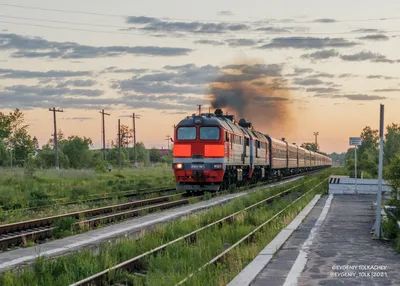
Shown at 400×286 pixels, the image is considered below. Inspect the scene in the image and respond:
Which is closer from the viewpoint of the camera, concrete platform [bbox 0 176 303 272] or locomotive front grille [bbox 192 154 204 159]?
concrete platform [bbox 0 176 303 272]

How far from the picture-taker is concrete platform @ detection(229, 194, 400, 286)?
8352mm

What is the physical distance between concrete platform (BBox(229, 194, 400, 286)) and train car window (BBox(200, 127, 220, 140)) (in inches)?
504

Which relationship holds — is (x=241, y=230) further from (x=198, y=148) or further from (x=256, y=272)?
(x=198, y=148)

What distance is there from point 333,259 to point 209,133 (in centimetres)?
1820

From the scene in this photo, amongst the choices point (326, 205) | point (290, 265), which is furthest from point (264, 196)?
point (290, 265)

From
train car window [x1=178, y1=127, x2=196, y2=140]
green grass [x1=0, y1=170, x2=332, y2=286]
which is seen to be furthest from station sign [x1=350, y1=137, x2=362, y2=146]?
green grass [x1=0, y1=170, x2=332, y2=286]

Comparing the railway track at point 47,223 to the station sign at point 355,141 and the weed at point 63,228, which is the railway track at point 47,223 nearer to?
the weed at point 63,228

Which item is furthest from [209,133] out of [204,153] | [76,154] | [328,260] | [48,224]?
[76,154]

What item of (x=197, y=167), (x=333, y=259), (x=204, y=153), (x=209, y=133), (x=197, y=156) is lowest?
(x=333, y=259)

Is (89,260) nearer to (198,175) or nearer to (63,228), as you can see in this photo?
(63,228)

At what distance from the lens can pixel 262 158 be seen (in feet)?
135

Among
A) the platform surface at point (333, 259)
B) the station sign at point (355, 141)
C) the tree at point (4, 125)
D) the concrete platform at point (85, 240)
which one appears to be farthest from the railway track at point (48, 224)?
the tree at point (4, 125)

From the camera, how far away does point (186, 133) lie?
28516mm

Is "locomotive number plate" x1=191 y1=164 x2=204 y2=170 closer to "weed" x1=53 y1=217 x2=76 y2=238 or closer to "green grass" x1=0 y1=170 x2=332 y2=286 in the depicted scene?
"weed" x1=53 y1=217 x2=76 y2=238
